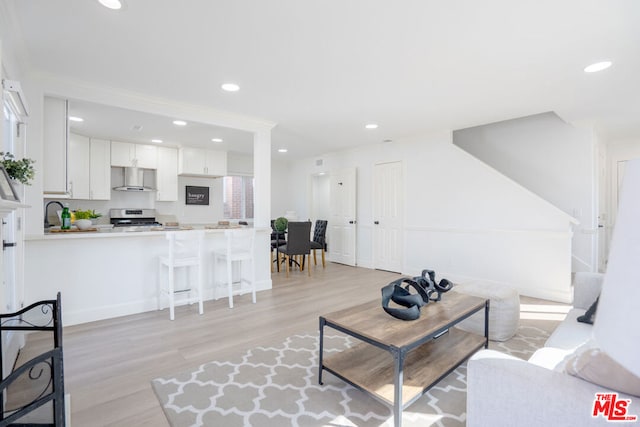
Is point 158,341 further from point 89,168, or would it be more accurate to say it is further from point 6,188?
point 89,168

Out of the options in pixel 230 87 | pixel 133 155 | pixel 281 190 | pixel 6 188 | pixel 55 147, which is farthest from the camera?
pixel 281 190

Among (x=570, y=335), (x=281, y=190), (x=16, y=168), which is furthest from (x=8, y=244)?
(x=281, y=190)

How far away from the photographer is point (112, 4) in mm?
1877

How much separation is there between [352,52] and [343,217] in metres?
4.37

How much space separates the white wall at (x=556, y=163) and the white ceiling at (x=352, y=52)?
0.70 meters

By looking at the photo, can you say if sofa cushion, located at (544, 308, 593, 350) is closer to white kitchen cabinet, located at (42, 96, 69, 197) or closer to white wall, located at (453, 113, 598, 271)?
white wall, located at (453, 113, 598, 271)

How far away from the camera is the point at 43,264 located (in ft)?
9.88

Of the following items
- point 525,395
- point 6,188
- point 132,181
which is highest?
point 132,181

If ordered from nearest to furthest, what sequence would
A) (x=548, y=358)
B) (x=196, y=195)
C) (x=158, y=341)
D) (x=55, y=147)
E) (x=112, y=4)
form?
(x=548, y=358) < (x=112, y=4) < (x=158, y=341) < (x=55, y=147) < (x=196, y=195)

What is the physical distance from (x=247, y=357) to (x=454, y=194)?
3.90 metres

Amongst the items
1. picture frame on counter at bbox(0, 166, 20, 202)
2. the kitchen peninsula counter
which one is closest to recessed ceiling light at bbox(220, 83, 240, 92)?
the kitchen peninsula counter

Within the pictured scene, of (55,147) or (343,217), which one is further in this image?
(343,217)

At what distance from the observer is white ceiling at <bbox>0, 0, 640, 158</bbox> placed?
1938 mm

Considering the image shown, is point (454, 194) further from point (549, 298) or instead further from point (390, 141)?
point (549, 298)
